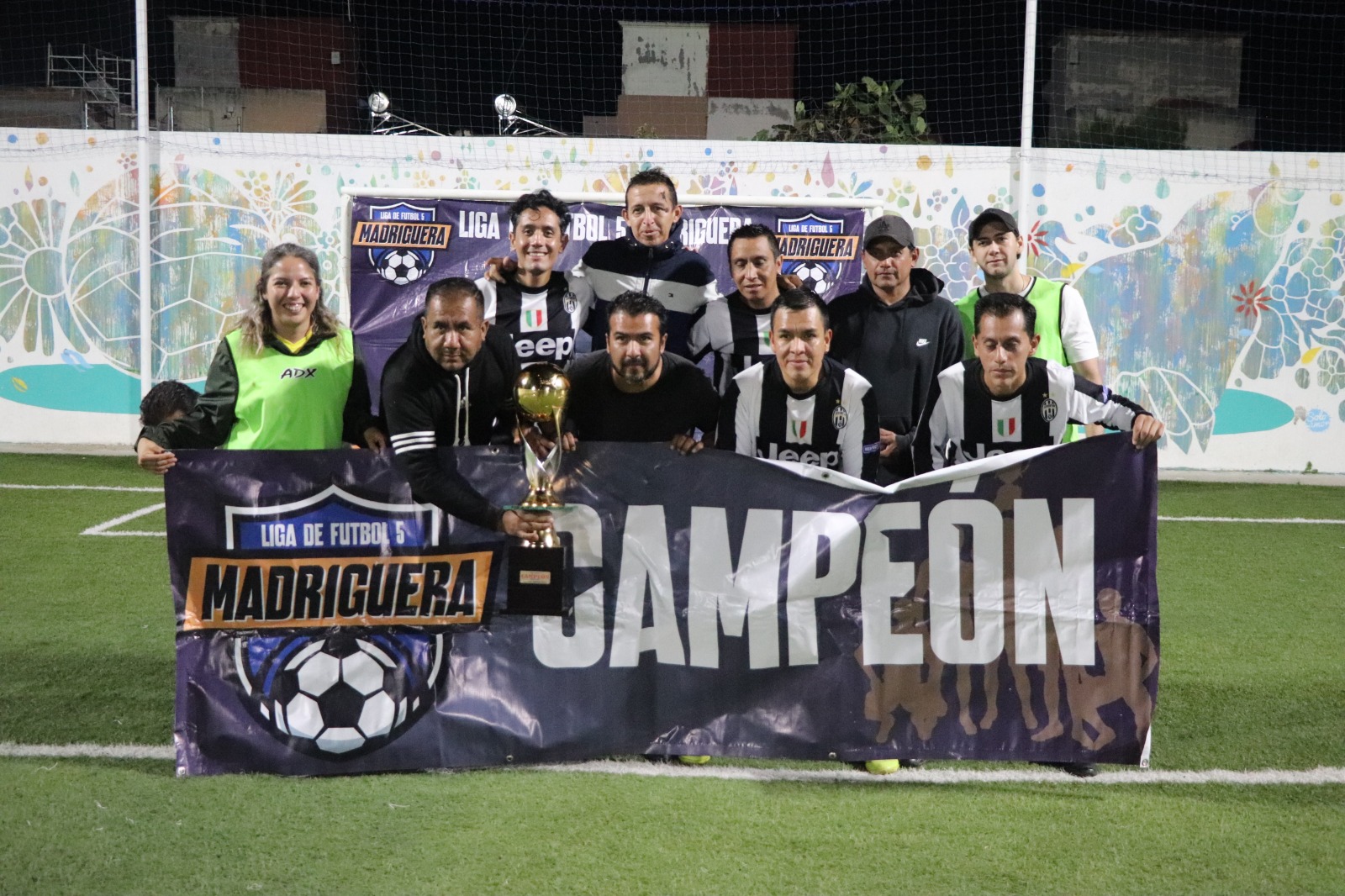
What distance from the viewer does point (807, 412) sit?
13.5ft

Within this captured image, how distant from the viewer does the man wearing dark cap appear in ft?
15.5

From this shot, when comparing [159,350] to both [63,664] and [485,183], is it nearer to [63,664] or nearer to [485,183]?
[485,183]

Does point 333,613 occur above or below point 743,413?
below

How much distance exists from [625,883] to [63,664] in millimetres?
3069

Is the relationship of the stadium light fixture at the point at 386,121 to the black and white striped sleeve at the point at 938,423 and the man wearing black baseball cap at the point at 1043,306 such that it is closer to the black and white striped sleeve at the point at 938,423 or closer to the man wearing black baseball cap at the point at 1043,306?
the man wearing black baseball cap at the point at 1043,306

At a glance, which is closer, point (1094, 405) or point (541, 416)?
point (541, 416)

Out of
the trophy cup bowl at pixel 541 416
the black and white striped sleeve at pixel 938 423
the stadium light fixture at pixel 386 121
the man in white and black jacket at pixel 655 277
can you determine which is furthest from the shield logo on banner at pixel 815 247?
the trophy cup bowl at pixel 541 416

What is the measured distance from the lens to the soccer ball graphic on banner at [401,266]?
8.85m

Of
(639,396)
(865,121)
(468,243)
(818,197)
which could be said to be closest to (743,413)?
(639,396)

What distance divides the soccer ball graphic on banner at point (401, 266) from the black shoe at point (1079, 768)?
6143 mm

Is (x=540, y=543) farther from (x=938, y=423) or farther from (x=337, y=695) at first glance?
(x=938, y=423)

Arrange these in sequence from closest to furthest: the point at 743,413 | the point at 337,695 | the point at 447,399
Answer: the point at 337,695 < the point at 447,399 < the point at 743,413

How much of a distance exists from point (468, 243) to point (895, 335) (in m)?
4.91

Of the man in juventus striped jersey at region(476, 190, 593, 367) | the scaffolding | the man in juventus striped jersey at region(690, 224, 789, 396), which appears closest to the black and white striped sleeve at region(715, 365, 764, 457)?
the man in juventus striped jersey at region(690, 224, 789, 396)
